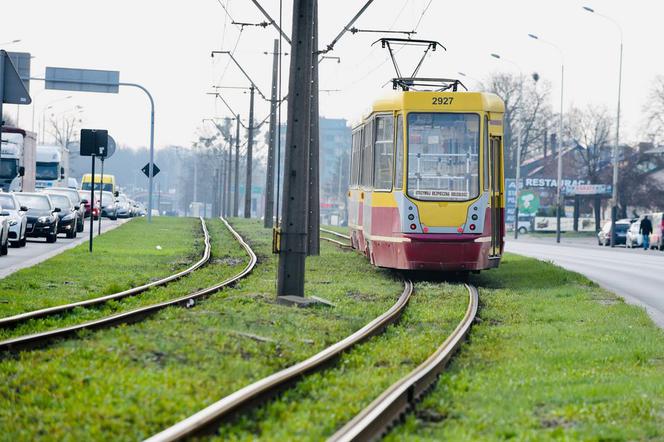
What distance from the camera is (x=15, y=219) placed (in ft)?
103

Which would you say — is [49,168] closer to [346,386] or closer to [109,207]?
[109,207]

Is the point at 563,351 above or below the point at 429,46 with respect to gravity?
below

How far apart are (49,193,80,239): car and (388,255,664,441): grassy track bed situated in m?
24.2

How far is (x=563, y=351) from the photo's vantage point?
1215 cm

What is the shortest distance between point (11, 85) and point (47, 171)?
4308 cm

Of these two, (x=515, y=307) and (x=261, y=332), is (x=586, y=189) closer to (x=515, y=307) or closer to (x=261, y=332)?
(x=515, y=307)

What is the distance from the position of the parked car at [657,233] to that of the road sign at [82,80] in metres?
25.6

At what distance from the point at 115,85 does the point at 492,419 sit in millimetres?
46900

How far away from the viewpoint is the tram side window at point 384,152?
22203 mm

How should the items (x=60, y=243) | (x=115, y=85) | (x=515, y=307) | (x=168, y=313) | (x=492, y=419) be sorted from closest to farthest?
(x=492, y=419)
(x=168, y=313)
(x=515, y=307)
(x=60, y=243)
(x=115, y=85)

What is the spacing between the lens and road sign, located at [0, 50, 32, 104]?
60.3ft

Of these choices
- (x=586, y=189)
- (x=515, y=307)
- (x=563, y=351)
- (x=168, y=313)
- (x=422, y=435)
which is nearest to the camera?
(x=422, y=435)

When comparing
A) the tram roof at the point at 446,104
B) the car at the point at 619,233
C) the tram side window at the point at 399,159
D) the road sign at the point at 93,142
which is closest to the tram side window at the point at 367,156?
the tram side window at the point at 399,159

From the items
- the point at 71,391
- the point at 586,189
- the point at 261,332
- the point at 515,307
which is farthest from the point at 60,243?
the point at 586,189
